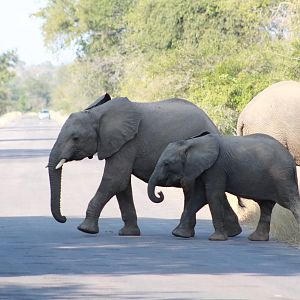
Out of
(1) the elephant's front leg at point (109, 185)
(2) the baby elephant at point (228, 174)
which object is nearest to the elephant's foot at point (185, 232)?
(2) the baby elephant at point (228, 174)

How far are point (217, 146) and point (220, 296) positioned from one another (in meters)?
5.91

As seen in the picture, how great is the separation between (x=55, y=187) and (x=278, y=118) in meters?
5.82

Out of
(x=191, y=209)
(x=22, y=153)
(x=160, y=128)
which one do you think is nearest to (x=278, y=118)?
(x=160, y=128)

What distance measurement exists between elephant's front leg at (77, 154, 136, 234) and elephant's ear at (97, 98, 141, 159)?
0.49 ft

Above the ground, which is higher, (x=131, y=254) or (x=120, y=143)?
(x=120, y=143)

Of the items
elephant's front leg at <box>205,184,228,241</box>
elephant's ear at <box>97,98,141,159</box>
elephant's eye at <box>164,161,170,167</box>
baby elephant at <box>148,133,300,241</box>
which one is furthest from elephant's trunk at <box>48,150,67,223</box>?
elephant's front leg at <box>205,184,228,241</box>

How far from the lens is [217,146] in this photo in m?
16.9

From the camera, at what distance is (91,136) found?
58.2 feet

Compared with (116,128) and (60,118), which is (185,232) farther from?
(60,118)

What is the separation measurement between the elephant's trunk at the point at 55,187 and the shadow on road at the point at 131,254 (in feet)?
0.92

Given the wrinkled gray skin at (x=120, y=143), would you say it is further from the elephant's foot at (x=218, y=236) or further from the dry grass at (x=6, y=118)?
the dry grass at (x=6, y=118)

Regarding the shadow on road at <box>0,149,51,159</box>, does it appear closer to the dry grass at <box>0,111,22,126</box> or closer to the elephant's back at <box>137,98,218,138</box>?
the elephant's back at <box>137,98,218,138</box>

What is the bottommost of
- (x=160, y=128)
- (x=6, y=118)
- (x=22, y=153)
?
(x=6, y=118)

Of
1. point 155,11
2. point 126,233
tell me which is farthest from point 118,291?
point 155,11
